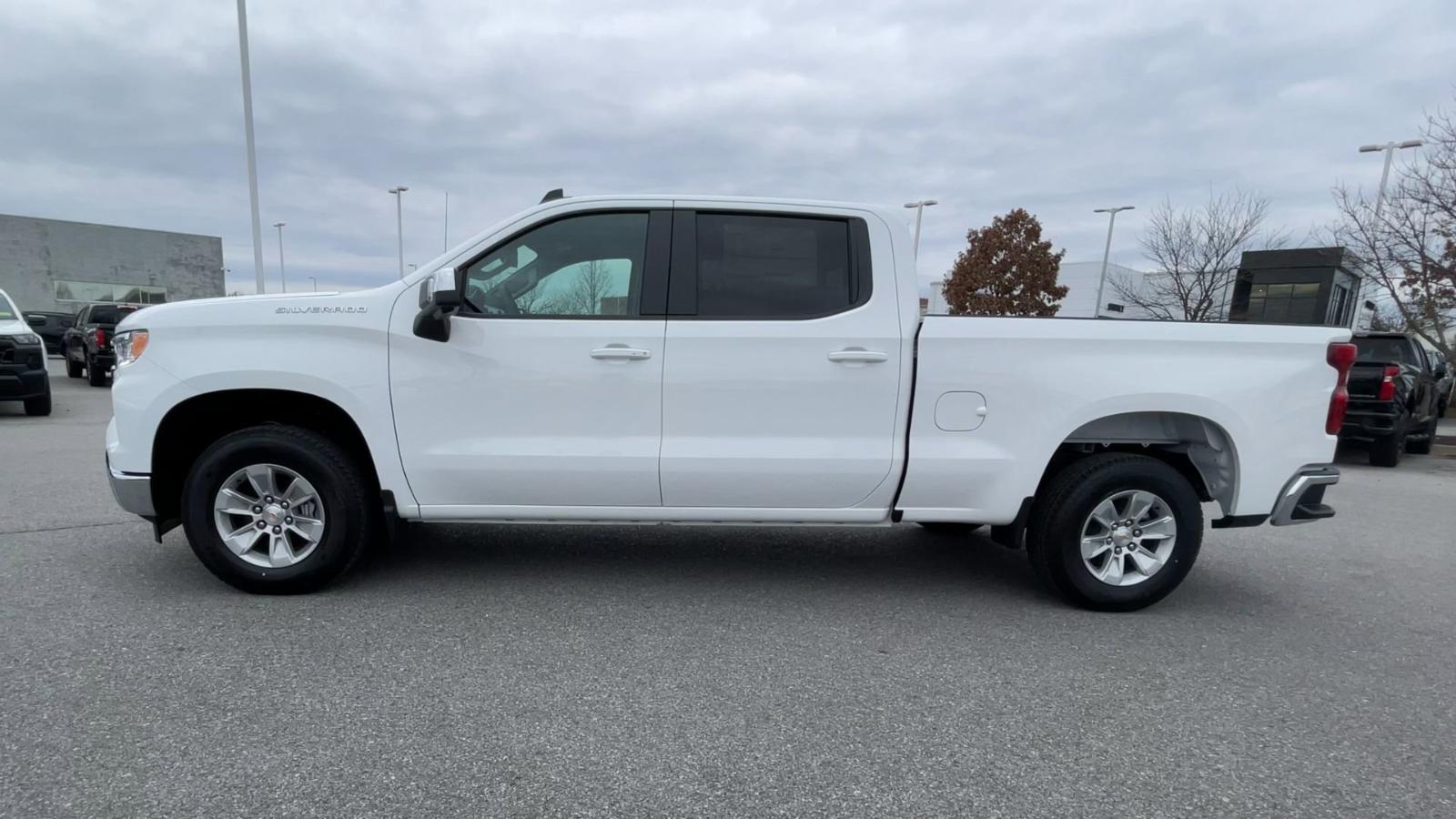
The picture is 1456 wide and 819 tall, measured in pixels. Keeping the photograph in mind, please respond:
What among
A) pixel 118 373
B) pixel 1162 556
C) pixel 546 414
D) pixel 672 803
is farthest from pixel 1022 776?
pixel 118 373

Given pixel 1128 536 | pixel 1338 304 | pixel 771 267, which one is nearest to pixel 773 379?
pixel 771 267

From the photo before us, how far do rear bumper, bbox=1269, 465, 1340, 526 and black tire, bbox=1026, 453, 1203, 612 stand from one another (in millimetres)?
→ 382

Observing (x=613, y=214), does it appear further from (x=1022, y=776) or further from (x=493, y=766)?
(x=1022, y=776)

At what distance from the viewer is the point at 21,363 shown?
1018 centimetres

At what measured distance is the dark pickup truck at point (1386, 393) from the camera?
9.54 meters

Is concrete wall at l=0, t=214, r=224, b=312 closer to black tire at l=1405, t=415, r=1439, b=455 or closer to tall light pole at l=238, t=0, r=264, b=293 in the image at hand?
tall light pole at l=238, t=0, r=264, b=293

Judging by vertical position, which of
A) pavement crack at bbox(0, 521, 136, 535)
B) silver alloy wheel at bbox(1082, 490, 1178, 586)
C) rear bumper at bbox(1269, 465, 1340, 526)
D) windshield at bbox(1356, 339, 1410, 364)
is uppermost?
windshield at bbox(1356, 339, 1410, 364)

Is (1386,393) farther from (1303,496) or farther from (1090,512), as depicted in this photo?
(1090,512)

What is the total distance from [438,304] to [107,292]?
150 feet

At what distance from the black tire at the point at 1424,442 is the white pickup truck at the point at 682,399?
9987mm

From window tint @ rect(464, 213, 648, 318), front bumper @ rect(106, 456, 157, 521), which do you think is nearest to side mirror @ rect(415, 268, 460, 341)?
window tint @ rect(464, 213, 648, 318)

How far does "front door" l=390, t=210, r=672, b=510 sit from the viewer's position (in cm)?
380

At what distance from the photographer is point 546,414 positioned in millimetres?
3832

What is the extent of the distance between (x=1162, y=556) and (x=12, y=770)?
4637 millimetres
